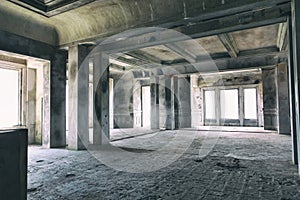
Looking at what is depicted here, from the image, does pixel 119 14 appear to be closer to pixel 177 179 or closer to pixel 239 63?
pixel 177 179

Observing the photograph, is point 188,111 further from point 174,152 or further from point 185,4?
point 185,4

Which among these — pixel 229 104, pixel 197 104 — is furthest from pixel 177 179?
pixel 229 104

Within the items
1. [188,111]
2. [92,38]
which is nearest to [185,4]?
[92,38]

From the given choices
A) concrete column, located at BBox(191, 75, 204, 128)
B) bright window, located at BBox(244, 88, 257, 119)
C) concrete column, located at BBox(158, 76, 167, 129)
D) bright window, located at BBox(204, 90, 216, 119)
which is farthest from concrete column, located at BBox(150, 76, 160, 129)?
bright window, located at BBox(244, 88, 257, 119)

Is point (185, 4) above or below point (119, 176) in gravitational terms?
above

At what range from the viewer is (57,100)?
6074 millimetres

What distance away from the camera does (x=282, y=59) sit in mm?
8352

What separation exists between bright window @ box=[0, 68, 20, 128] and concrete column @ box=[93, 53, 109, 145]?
2.78 metres

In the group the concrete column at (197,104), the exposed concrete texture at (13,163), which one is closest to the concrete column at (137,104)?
the concrete column at (197,104)

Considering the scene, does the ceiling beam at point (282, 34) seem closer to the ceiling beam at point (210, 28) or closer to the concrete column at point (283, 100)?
the ceiling beam at point (210, 28)

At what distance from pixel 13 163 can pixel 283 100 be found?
9473 mm

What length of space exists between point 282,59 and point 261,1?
19.8ft

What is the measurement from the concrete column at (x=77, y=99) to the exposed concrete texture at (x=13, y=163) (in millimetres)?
3777

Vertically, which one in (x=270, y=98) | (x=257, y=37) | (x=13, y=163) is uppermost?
(x=257, y=37)
